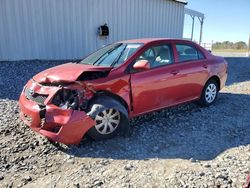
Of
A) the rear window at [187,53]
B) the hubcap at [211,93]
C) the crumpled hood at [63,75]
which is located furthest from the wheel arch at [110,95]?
the hubcap at [211,93]

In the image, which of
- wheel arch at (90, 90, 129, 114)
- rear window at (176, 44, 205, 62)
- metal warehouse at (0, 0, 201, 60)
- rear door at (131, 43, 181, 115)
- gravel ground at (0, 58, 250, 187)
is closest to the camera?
gravel ground at (0, 58, 250, 187)

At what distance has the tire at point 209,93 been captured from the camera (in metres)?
6.30

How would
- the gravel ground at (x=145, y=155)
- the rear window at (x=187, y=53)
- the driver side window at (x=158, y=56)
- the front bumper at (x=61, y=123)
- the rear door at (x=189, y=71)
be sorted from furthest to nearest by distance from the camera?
1. the rear window at (x=187, y=53)
2. the rear door at (x=189, y=71)
3. the driver side window at (x=158, y=56)
4. the front bumper at (x=61, y=123)
5. the gravel ground at (x=145, y=155)

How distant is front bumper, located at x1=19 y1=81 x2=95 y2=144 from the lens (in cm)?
402

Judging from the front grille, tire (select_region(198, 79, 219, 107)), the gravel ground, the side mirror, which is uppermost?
the side mirror

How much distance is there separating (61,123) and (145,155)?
129 cm

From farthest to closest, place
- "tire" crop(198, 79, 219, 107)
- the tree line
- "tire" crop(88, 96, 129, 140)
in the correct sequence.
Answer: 1. the tree line
2. "tire" crop(198, 79, 219, 107)
3. "tire" crop(88, 96, 129, 140)

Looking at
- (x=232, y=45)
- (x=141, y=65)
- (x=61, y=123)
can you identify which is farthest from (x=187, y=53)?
(x=232, y=45)

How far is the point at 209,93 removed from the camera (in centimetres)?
643

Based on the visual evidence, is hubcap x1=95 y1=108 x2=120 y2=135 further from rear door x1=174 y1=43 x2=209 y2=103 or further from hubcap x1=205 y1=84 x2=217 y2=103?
hubcap x1=205 y1=84 x2=217 y2=103

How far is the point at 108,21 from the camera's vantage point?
506 inches

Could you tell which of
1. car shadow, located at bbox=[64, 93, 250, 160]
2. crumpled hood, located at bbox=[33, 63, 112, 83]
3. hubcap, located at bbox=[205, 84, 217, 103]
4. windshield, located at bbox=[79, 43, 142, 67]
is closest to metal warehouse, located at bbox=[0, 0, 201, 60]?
windshield, located at bbox=[79, 43, 142, 67]

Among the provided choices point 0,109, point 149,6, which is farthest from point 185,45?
point 149,6

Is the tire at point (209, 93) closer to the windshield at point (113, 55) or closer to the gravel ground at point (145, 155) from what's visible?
the gravel ground at point (145, 155)
